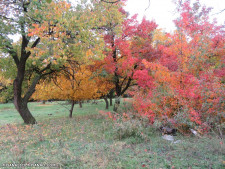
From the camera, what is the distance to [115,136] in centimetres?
647

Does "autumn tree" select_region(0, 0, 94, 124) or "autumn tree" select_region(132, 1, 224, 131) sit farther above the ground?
"autumn tree" select_region(0, 0, 94, 124)

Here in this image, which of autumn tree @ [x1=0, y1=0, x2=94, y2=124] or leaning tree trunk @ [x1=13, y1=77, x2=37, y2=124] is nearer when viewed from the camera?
autumn tree @ [x1=0, y1=0, x2=94, y2=124]

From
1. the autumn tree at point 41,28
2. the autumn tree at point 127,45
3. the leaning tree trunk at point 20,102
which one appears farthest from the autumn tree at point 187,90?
the leaning tree trunk at point 20,102

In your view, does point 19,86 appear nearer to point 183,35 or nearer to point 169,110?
point 169,110

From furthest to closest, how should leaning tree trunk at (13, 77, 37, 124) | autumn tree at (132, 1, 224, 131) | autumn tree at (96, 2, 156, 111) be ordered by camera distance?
autumn tree at (96, 2, 156, 111), leaning tree trunk at (13, 77, 37, 124), autumn tree at (132, 1, 224, 131)

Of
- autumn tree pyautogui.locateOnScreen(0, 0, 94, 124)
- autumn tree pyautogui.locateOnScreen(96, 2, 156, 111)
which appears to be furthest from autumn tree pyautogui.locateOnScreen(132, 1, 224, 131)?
autumn tree pyautogui.locateOnScreen(0, 0, 94, 124)

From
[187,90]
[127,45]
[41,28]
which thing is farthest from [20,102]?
[187,90]

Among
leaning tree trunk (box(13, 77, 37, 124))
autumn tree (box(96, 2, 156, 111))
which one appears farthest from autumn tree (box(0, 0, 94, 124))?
autumn tree (box(96, 2, 156, 111))

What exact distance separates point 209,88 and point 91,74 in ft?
24.9

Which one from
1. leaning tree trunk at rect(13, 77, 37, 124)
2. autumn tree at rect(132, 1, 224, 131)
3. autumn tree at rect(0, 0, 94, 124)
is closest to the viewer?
autumn tree at rect(132, 1, 224, 131)

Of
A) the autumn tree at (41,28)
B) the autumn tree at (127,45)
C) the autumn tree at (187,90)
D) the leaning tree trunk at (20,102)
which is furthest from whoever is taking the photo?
the autumn tree at (127,45)

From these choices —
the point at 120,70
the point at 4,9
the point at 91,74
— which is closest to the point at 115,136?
the point at 120,70

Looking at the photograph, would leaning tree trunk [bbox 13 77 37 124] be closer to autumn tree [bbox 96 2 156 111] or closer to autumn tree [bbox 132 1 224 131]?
autumn tree [bbox 96 2 156 111]

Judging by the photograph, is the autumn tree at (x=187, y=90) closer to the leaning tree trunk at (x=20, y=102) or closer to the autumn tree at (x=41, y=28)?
the autumn tree at (x=41, y=28)
